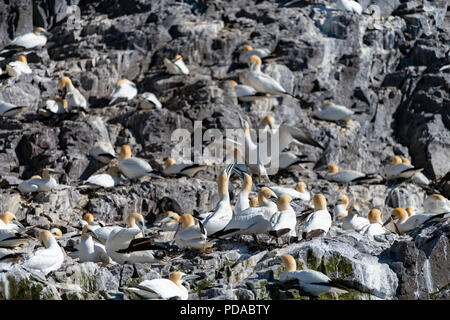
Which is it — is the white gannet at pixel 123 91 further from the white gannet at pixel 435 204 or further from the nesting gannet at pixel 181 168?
the white gannet at pixel 435 204

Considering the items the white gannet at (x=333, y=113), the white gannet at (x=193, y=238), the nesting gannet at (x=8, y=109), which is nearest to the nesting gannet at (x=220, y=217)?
the white gannet at (x=193, y=238)

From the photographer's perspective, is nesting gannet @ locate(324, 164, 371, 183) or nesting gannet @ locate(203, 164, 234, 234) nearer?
nesting gannet @ locate(203, 164, 234, 234)

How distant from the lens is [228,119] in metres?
20.2

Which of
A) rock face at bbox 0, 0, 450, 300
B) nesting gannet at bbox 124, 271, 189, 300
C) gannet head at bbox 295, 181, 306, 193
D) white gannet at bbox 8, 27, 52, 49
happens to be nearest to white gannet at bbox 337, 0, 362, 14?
rock face at bbox 0, 0, 450, 300

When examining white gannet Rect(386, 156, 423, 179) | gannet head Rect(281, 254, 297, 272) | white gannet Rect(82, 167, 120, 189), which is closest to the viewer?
gannet head Rect(281, 254, 297, 272)

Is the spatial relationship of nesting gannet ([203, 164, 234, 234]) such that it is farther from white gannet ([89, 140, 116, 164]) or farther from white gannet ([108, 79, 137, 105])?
white gannet ([108, 79, 137, 105])

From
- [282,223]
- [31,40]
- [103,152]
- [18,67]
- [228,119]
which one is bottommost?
[103,152]

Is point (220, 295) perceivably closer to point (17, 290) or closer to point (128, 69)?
point (17, 290)

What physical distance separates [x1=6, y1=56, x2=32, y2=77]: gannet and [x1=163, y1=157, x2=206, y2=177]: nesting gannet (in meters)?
5.21

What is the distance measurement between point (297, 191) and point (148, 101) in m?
4.56

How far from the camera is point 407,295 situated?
11070 millimetres

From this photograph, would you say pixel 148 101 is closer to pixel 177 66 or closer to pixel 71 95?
pixel 71 95

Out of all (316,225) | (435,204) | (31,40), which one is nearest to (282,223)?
(316,225)

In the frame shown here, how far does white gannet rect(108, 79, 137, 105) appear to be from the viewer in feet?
69.7
